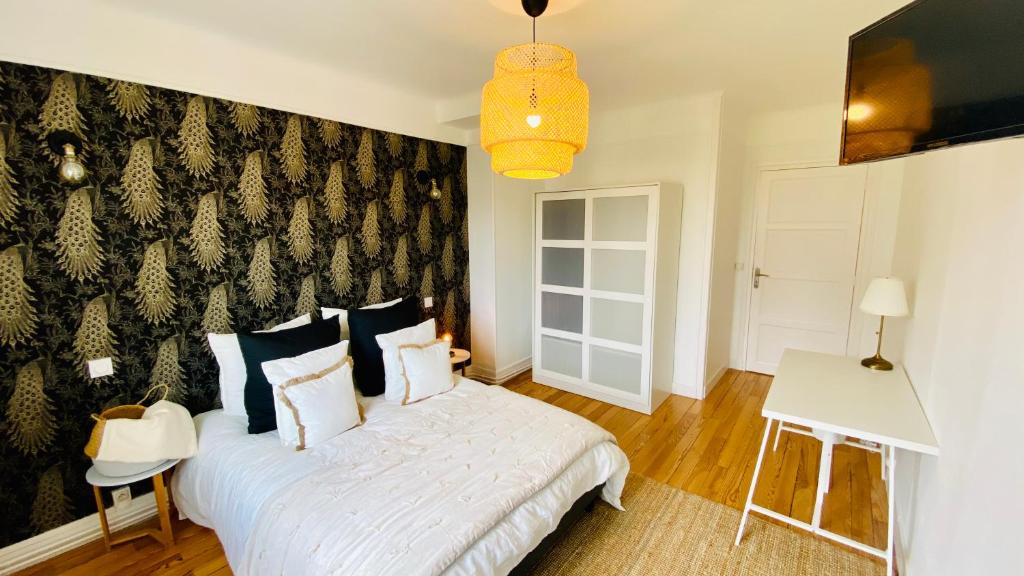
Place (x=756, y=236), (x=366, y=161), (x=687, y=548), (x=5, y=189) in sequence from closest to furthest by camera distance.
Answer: (x=5, y=189), (x=687, y=548), (x=366, y=161), (x=756, y=236)

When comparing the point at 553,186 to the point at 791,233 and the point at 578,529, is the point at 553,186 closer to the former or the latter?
the point at 791,233

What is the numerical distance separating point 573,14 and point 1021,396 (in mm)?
2012

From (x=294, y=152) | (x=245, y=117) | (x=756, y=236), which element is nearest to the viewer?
(x=245, y=117)

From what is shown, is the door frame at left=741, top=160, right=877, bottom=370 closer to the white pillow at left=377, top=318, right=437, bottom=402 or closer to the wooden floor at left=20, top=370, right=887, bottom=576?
the wooden floor at left=20, top=370, right=887, bottom=576

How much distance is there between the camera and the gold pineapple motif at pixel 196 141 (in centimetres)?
217

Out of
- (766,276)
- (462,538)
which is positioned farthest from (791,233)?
(462,538)

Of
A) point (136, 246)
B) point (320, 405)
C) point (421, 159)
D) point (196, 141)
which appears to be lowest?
point (320, 405)

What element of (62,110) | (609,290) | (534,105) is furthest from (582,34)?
(62,110)

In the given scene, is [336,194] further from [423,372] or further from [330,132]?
[423,372]

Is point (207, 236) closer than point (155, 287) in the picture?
No

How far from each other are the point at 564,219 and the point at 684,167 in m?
1.05

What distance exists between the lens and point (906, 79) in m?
1.15

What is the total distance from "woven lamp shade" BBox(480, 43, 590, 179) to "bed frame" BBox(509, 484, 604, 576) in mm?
1555

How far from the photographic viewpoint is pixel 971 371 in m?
1.25
